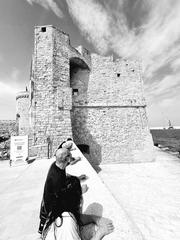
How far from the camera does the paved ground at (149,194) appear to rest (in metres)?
3.90

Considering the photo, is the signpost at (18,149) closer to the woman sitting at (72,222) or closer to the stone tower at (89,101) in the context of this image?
the stone tower at (89,101)

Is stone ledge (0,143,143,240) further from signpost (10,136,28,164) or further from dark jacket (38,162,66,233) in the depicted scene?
signpost (10,136,28,164)

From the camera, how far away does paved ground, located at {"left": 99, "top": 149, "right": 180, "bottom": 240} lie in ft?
12.8

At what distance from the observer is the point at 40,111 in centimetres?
744

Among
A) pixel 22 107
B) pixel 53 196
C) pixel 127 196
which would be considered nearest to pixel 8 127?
pixel 22 107

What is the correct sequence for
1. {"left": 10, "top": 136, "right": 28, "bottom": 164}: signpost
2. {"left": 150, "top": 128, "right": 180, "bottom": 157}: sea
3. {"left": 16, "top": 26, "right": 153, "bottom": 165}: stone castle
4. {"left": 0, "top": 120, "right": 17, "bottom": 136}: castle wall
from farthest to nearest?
{"left": 150, "top": 128, "right": 180, "bottom": 157}: sea → {"left": 0, "top": 120, "right": 17, "bottom": 136}: castle wall → {"left": 16, "top": 26, "right": 153, "bottom": 165}: stone castle → {"left": 10, "top": 136, "right": 28, "bottom": 164}: signpost

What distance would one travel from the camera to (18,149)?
6062mm

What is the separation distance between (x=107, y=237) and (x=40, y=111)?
710cm

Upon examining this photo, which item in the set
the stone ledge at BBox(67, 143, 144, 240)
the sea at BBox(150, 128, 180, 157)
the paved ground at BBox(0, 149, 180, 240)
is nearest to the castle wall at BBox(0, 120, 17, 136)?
the paved ground at BBox(0, 149, 180, 240)

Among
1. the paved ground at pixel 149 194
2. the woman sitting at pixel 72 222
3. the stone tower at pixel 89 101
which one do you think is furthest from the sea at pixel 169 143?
the woman sitting at pixel 72 222

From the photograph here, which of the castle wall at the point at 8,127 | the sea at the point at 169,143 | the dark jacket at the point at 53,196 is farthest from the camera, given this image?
the sea at the point at 169,143

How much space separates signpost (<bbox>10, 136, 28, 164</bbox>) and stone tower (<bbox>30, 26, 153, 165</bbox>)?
1.13 metres

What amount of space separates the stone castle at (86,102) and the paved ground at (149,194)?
143 cm

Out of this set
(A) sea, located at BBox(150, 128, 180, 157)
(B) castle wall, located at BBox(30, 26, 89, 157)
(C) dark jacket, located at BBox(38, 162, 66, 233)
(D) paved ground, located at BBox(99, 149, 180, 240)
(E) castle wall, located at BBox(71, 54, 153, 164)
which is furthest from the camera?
(A) sea, located at BBox(150, 128, 180, 157)
